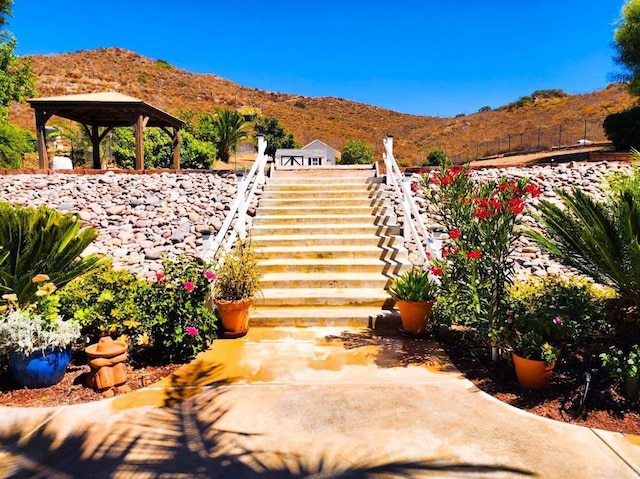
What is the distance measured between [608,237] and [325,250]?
12.2 feet

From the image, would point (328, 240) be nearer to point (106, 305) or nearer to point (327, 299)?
point (327, 299)

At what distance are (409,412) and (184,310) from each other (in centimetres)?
226

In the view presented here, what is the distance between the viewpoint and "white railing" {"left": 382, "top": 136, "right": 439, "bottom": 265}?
520 cm

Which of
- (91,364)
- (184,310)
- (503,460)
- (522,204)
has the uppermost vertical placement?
(522,204)

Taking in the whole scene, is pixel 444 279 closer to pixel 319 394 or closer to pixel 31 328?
pixel 319 394

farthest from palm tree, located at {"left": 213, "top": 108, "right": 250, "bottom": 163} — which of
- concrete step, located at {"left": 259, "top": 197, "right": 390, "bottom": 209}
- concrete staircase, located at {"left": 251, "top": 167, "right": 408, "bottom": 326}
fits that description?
concrete step, located at {"left": 259, "top": 197, "right": 390, "bottom": 209}

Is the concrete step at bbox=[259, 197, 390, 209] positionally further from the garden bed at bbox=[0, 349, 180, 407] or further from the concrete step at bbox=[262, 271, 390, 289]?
the garden bed at bbox=[0, 349, 180, 407]

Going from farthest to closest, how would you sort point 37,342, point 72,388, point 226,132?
point 226,132 → point 72,388 → point 37,342

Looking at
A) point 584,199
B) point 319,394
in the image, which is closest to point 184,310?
point 319,394

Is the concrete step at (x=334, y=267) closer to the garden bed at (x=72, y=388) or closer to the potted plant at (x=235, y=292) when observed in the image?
the potted plant at (x=235, y=292)

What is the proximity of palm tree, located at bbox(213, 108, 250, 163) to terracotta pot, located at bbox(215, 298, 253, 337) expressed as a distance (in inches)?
700

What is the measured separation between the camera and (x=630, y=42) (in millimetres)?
12406

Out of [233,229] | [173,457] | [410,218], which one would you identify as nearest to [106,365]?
[173,457]

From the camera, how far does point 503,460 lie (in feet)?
7.68
